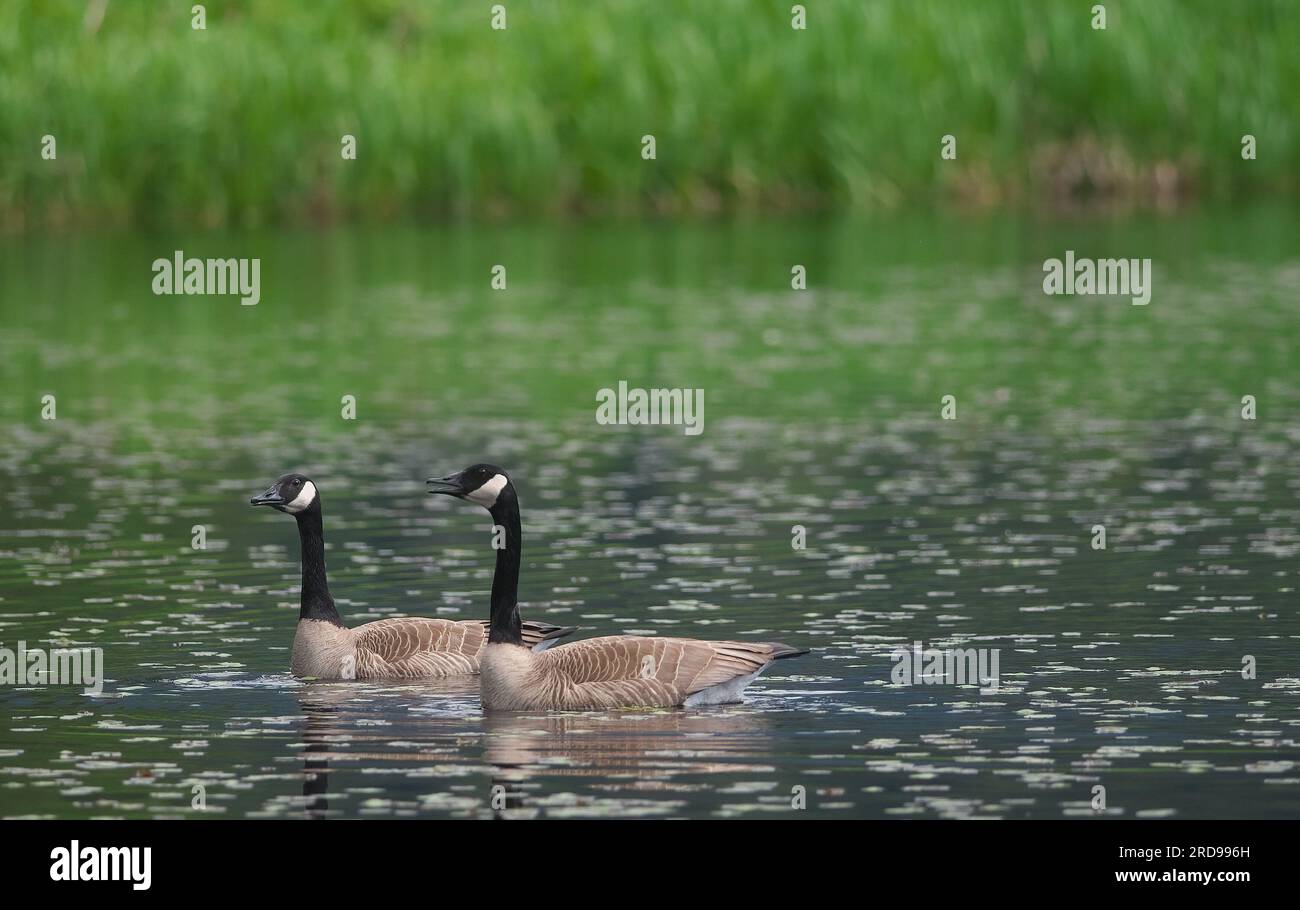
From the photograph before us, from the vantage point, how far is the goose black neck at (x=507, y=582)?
16.4m

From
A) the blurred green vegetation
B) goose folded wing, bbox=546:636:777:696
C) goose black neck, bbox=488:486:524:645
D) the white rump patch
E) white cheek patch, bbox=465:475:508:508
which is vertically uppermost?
the blurred green vegetation

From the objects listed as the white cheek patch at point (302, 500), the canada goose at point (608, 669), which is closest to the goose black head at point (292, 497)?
the white cheek patch at point (302, 500)

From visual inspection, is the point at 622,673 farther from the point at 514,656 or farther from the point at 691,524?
the point at 691,524

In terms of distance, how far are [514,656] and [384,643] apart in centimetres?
172

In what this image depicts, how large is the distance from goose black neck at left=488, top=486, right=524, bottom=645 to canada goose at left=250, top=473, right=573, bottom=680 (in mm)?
765

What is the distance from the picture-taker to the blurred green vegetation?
53.4 metres

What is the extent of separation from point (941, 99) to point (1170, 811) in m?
45.3

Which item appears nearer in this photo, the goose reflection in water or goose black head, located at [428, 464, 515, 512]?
the goose reflection in water

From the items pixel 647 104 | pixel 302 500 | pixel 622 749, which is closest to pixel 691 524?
pixel 302 500

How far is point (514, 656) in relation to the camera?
16.4 meters

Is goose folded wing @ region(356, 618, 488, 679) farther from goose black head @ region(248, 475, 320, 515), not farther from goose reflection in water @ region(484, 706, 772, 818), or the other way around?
goose reflection in water @ region(484, 706, 772, 818)

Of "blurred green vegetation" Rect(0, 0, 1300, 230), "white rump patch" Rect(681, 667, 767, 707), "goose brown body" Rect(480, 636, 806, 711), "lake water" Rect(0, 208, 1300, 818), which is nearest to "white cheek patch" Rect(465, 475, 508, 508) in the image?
"goose brown body" Rect(480, 636, 806, 711)

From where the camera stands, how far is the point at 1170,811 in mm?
13312
